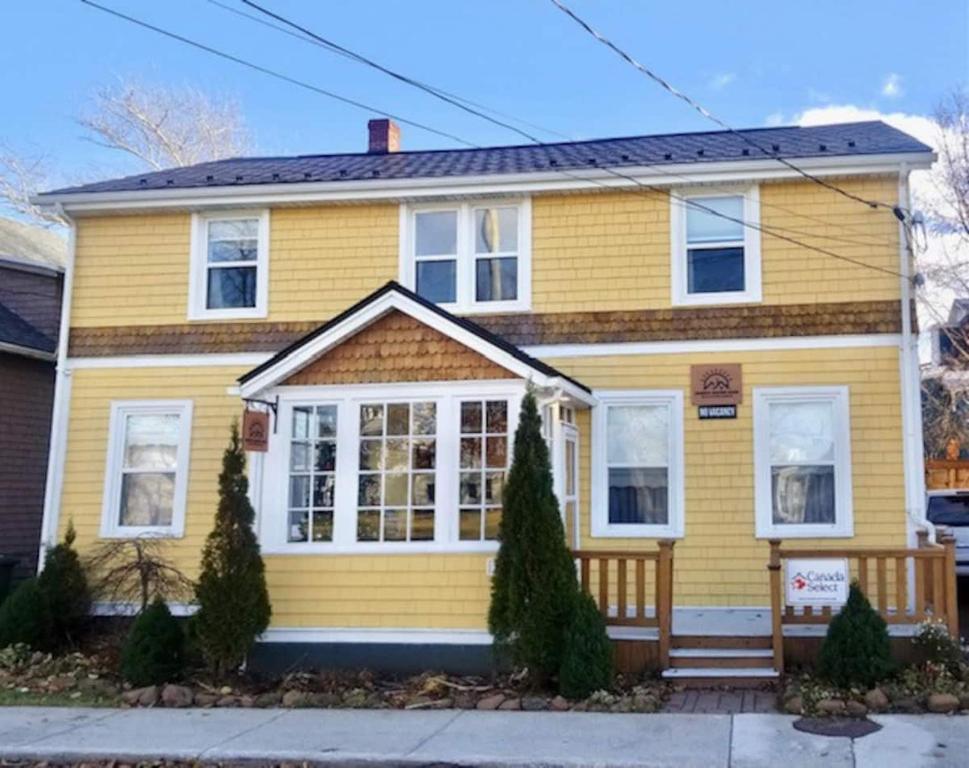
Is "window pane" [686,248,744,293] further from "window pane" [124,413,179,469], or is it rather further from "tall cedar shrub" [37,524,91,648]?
"tall cedar shrub" [37,524,91,648]

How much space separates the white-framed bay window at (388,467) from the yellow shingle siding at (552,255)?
79.2 inches

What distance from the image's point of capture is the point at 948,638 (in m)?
7.90

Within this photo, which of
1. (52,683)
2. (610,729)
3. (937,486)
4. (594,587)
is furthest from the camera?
(937,486)

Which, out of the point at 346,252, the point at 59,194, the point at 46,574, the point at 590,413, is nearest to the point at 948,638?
the point at 590,413

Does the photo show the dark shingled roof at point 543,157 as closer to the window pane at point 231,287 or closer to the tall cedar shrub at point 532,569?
the window pane at point 231,287

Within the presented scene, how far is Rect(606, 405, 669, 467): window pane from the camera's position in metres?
10.5

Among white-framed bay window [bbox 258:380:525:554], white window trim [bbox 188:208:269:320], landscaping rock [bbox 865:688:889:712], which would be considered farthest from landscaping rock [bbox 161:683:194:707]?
landscaping rock [bbox 865:688:889:712]

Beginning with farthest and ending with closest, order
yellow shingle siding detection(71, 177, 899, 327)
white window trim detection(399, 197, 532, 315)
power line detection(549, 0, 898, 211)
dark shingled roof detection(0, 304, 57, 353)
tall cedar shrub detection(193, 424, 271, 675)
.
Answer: dark shingled roof detection(0, 304, 57, 353) → white window trim detection(399, 197, 532, 315) → yellow shingle siding detection(71, 177, 899, 327) → power line detection(549, 0, 898, 211) → tall cedar shrub detection(193, 424, 271, 675)

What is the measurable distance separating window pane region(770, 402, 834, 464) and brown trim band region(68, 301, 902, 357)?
823mm

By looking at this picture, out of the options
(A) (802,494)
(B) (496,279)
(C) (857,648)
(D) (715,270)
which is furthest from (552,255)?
(C) (857,648)

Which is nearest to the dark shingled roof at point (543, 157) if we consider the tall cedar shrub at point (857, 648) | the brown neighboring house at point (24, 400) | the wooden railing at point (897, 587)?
the brown neighboring house at point (24, 400)

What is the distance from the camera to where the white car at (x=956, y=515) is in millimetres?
12539

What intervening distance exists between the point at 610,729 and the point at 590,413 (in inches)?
168

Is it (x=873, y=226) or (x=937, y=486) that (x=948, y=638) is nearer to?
(x=873, y=226)
